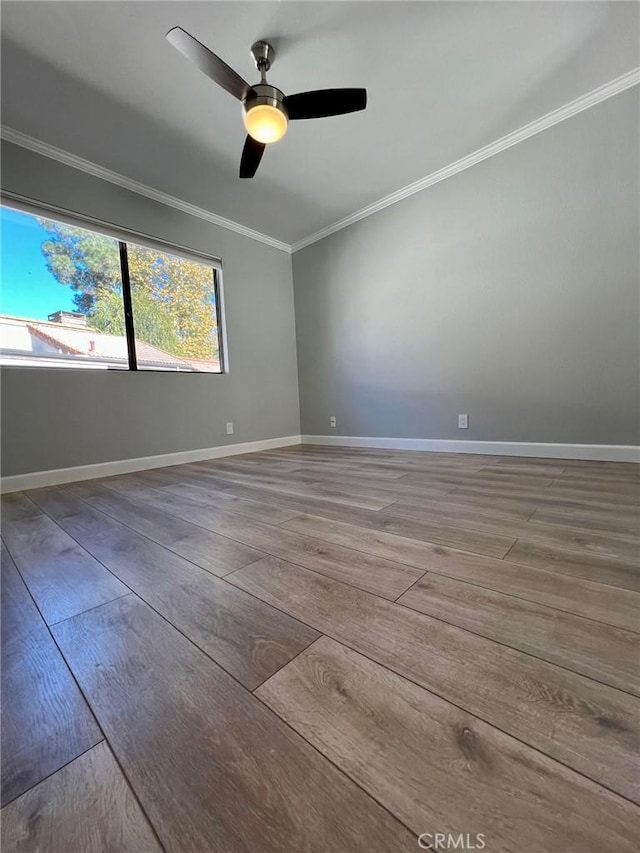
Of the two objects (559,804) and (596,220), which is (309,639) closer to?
(559,804)

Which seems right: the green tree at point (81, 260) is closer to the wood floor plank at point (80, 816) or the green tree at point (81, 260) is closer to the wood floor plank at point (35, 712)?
the wood floor plank at point (35, 712)

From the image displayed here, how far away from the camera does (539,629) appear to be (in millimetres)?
689

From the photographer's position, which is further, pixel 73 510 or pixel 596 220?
pixel 596 220

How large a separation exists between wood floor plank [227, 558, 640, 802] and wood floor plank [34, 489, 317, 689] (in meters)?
0.06

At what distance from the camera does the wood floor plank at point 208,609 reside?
0.66 meters

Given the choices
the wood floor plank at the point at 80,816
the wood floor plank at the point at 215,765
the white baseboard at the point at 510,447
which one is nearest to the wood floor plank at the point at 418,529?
the wood floor plank at the point at 215,765

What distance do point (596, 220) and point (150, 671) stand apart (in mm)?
3257

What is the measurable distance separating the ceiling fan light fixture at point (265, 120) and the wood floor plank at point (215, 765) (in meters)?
2.32

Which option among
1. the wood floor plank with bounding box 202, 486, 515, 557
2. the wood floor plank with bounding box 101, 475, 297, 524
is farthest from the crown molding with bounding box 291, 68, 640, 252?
the wood floor plank with bounding box 101, 475, 297, 524

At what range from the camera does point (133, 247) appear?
8.98 feet

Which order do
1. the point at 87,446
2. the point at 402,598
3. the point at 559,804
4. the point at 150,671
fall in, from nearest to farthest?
the point at 559,804 < the point at 150,671 < the point at 402,598 < the point at 87,446

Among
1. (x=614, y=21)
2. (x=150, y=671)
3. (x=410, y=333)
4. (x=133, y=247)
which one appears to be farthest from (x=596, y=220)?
(x=133, y=247)

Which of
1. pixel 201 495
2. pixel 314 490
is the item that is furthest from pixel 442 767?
pixel 201 495

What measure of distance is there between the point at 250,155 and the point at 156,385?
1871 millimetres
